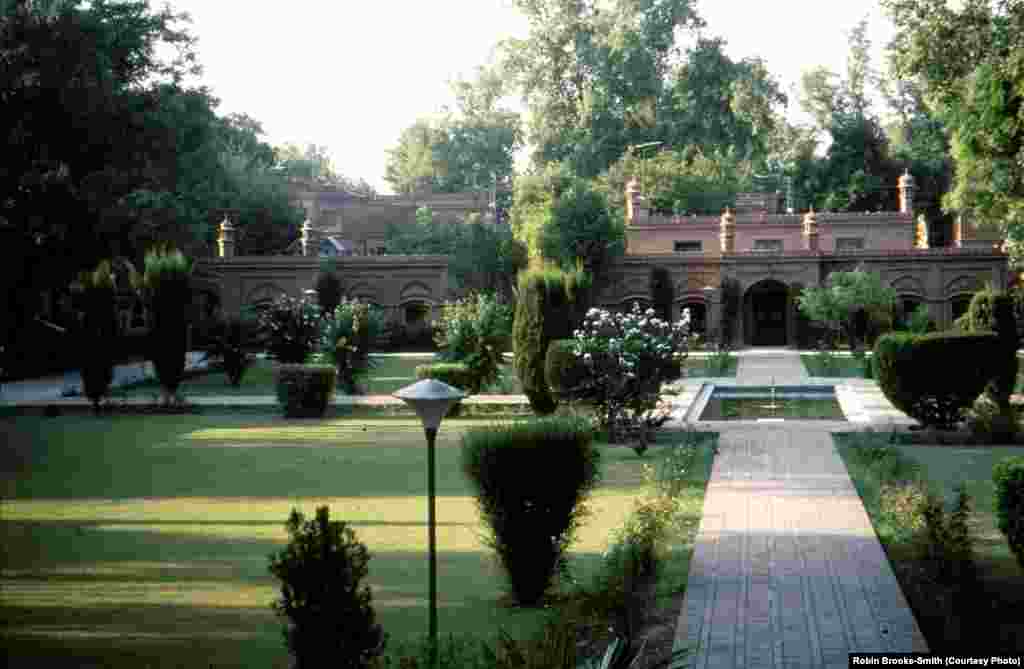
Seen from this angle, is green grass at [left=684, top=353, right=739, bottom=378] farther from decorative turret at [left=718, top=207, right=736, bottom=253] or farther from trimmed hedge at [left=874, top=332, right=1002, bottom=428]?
trimmed hedge at [left=874, top=332, right=1002, bottom=428]

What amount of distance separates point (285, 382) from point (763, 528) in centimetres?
1147

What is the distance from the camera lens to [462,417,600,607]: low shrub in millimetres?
7359

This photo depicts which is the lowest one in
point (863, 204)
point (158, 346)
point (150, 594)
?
point (150, 594)

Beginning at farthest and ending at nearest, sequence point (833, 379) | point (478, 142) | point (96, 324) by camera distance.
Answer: point (478, 142) → point (833, 379) → point (96, 324)

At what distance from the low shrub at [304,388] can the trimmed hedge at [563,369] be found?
3999 millimetres

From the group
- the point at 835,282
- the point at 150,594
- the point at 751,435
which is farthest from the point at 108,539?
the point at 835,282

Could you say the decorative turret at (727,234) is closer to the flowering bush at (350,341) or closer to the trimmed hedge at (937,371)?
the flowering bush at (350,341)

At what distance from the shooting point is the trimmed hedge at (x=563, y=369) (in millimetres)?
16766

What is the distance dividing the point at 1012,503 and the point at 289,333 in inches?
754

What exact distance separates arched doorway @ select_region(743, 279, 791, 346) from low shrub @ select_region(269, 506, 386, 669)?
32.6 meters

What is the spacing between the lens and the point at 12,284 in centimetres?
1955

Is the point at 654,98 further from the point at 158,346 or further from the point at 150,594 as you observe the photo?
the point at 150,594

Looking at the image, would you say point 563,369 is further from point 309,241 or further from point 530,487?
point 309,241

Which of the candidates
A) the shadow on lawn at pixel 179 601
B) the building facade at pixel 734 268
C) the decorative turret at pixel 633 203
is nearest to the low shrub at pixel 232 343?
the building facade at pixel 734 268
